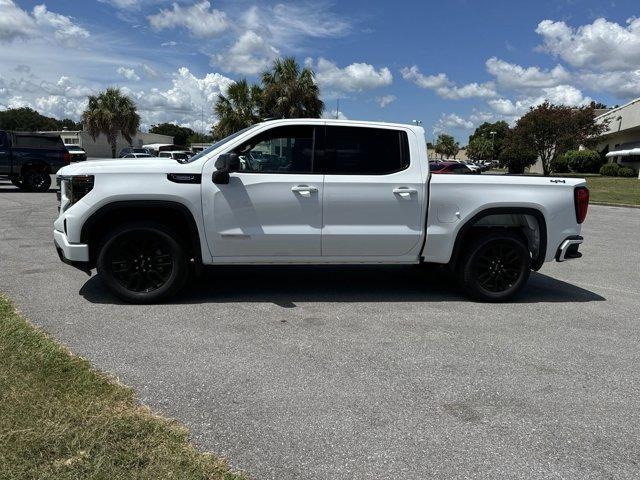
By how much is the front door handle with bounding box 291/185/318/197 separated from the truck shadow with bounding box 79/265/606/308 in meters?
1.17

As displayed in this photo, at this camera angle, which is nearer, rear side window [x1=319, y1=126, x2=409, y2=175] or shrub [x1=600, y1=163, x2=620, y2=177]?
rear side window [x1=319, y1=126, x2=409, y2=175]

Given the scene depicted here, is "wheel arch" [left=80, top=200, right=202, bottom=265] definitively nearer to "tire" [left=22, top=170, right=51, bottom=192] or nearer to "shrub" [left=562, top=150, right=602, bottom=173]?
"tire" [left=22, top=170, right=51, bottom=192]

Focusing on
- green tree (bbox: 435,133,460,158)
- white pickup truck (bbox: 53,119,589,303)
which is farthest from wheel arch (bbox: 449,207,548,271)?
green tree (bbox: 435,133,460,158)

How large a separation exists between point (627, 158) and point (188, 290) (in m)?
52.6

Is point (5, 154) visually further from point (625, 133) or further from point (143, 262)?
point (625, 133)

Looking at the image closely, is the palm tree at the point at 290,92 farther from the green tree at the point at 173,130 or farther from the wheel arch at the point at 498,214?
the green tree at the point at 173,130

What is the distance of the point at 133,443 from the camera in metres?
2.85

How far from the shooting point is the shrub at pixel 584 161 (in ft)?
166

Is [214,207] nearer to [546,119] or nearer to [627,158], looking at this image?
[546,119]

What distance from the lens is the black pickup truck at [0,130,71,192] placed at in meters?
17.0

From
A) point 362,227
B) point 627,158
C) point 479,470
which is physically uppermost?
point 627,158

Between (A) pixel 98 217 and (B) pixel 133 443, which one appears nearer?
(B) pixel 133 443

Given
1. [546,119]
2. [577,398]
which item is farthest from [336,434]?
[546,119]

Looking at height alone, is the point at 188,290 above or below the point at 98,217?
below
